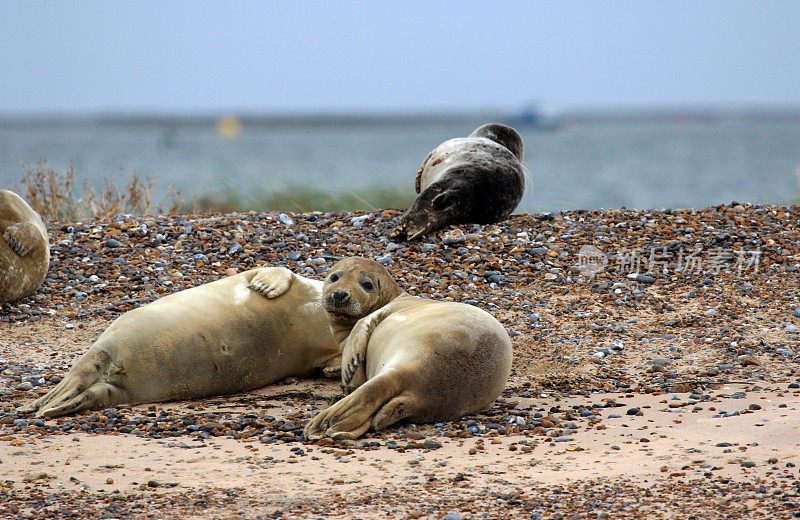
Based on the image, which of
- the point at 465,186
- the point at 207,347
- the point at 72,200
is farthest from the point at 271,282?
the point at 72,200

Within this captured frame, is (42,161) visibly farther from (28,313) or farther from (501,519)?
(501,519)

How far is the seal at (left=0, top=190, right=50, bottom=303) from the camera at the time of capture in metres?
6.32

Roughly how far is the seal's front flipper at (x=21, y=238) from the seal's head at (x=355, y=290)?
8.44 feet

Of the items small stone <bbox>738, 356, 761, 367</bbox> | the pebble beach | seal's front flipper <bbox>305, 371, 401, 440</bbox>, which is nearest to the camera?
the pebble beach

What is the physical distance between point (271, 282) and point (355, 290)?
1.87 feet

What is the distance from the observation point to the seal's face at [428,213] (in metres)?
7.18

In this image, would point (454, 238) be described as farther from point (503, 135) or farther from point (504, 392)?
point (504, 392)

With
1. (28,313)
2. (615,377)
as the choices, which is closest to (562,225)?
(615,377)

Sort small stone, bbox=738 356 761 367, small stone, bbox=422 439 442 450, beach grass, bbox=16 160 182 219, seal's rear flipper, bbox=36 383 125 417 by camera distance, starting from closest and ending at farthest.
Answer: small stone, bbox=422 439 442 450 < seal's rear flipper, bbox=36 383 125 417 < small stone, bbox=738 356 761 367 < beach grass, bbox=16 160 182 219

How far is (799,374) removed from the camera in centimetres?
504

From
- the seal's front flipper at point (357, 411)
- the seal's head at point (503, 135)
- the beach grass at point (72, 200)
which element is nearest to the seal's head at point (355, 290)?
the seal's front flipper at point (357, 411)

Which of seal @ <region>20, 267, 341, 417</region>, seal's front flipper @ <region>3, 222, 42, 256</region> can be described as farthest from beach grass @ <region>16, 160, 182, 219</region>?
seal @ <region>20, 267, 341, 417</region>

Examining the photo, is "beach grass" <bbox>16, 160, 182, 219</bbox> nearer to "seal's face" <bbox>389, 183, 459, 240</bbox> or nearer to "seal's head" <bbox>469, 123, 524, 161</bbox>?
"seal's face" <bbox>389, 183, 459, 240</bbox>

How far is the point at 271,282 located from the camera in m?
5.12
